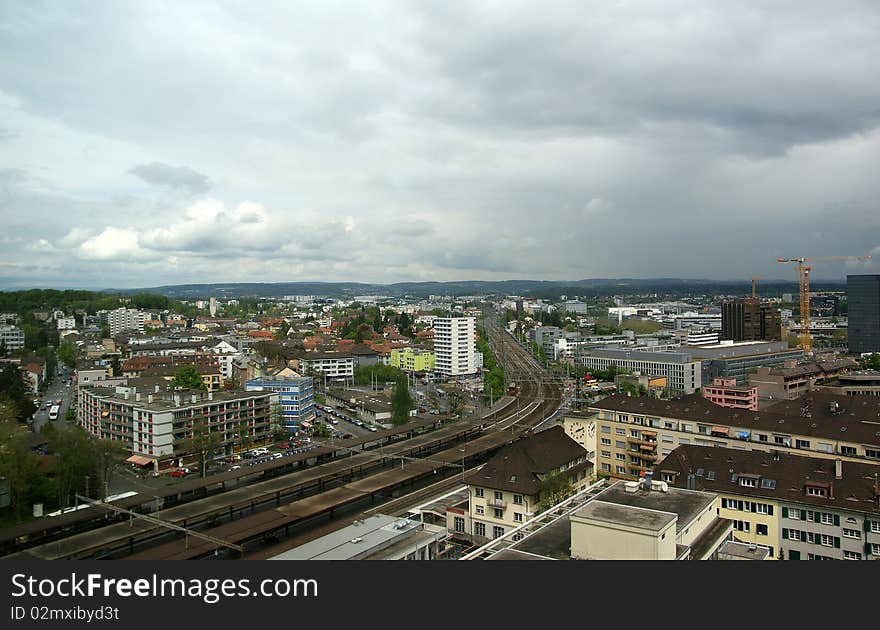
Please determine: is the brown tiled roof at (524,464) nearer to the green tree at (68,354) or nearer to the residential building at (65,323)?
the green tree at (68,354)

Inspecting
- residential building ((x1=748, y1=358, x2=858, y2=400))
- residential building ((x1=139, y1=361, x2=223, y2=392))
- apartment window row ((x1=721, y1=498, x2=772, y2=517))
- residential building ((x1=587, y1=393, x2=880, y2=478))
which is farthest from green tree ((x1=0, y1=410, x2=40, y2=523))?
residential building ((x1=748, y1=358, x2=858, y2=400))

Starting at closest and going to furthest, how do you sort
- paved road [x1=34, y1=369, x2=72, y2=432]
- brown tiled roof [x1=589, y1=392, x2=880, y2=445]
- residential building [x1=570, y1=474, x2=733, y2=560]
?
1. residential building [x1=570, y1=474, x2=733, y2=560]
2. brown tiled roof [x1=589, y1=392, x2=880, y2=445]
3. paved road [x1=34, y1=369, x2=72, y2=432]

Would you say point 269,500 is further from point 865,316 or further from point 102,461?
→ point 865,316

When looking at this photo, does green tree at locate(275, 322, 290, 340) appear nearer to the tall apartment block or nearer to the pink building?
the pink building

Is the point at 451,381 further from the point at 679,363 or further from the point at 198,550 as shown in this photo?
the point at 198,550

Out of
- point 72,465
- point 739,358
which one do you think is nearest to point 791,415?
point 72,465

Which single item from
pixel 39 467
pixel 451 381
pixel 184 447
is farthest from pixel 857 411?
pixel 451 381
